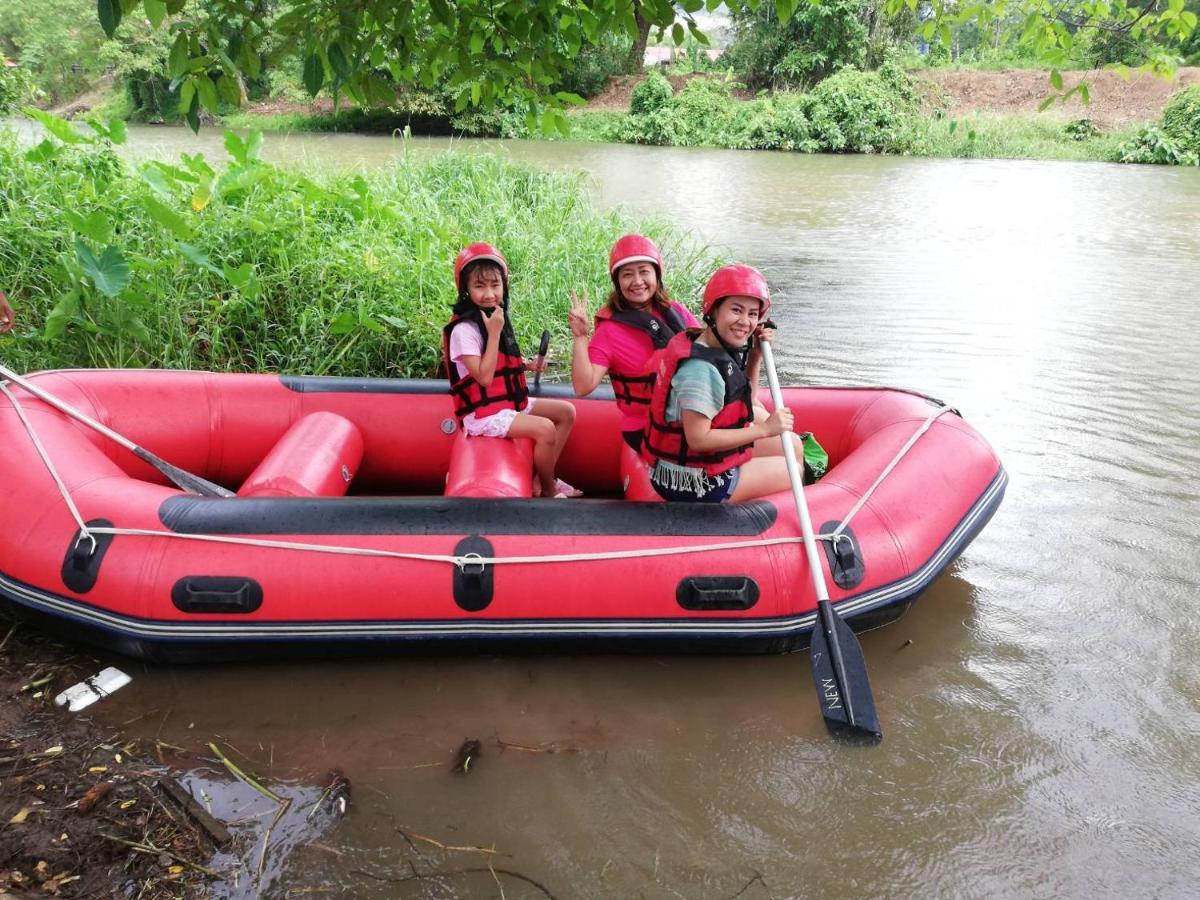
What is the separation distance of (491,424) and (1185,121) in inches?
834

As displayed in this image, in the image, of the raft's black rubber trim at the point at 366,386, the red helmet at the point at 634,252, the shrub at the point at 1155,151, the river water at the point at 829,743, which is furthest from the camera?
the shrub at the point at 1155,151

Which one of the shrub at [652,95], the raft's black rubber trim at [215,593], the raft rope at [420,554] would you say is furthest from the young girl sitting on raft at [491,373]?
the shrub at [652,95]

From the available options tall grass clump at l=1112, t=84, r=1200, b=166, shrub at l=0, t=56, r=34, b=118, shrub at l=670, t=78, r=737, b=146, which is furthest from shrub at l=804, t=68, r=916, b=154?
shrub at l=0, t=56, r=34, b=118

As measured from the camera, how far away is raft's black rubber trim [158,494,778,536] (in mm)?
2508

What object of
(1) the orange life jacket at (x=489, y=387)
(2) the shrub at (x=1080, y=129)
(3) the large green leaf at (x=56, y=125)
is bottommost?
(2) the shrub at (x=1080, y=129)

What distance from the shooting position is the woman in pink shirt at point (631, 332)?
2914 millimetres

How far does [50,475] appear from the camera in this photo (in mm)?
2584

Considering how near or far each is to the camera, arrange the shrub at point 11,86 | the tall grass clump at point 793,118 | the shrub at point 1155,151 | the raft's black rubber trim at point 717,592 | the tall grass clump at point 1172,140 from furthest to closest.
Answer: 1. the tall grass clump at point 793,118
2. the tall grass clump at point 1172,140
3. the shrub at point 1155,151
4. the shrub at point 11,86
5. the raft's black rubber trim at point 717,592

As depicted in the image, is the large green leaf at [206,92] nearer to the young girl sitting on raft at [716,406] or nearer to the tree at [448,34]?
the tree at [448,34]

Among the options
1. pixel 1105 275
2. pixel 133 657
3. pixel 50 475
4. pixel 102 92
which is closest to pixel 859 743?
pixel 133 657

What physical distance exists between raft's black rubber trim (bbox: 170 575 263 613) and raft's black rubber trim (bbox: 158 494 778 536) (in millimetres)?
145

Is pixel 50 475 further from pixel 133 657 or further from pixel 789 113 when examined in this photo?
pixel 789 113

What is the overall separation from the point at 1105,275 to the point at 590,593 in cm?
724

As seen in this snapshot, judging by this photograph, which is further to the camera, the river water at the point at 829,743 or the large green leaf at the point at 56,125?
the large green leaf at the point at 56,125
